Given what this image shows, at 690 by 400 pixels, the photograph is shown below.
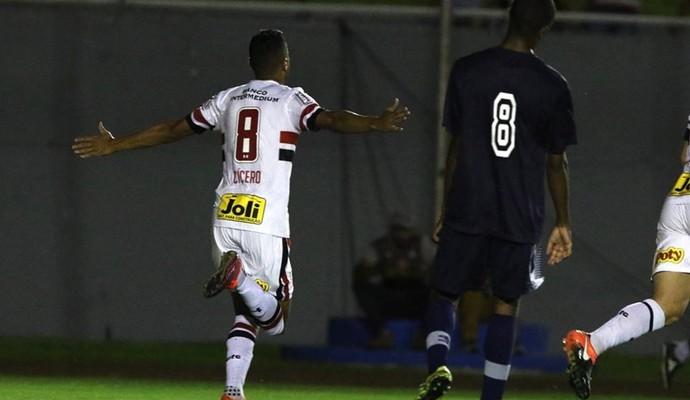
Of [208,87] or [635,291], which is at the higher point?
[208,87]

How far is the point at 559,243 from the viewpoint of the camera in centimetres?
844

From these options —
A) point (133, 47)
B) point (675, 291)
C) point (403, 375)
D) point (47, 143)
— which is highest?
point (133, 47)

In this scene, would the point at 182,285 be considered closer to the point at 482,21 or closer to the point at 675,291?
the point at 482,21

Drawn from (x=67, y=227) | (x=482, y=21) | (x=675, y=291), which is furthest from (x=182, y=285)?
(x=675, y=291)

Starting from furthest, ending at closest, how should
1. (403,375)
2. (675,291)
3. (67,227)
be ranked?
(67,227) → (403,375) → (675,291)

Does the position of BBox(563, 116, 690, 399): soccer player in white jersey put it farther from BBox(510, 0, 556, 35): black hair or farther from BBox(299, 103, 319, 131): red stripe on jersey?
BBox(299, 103, 319, 131): red stripe on jersey

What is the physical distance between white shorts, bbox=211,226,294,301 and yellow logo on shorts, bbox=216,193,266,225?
7cm

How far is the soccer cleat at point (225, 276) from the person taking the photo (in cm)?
836

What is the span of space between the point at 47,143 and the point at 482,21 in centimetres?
420

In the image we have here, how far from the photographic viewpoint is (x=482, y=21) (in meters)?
15.5

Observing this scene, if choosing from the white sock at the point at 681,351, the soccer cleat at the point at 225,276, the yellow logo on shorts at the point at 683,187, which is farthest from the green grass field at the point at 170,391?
the yellow logo on shorts at the point at 683,187

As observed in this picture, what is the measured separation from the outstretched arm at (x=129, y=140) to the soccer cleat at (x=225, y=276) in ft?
2.87

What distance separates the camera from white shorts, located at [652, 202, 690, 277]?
29.5 feet

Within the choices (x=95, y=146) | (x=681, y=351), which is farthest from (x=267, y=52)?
(x=681, y=351)
